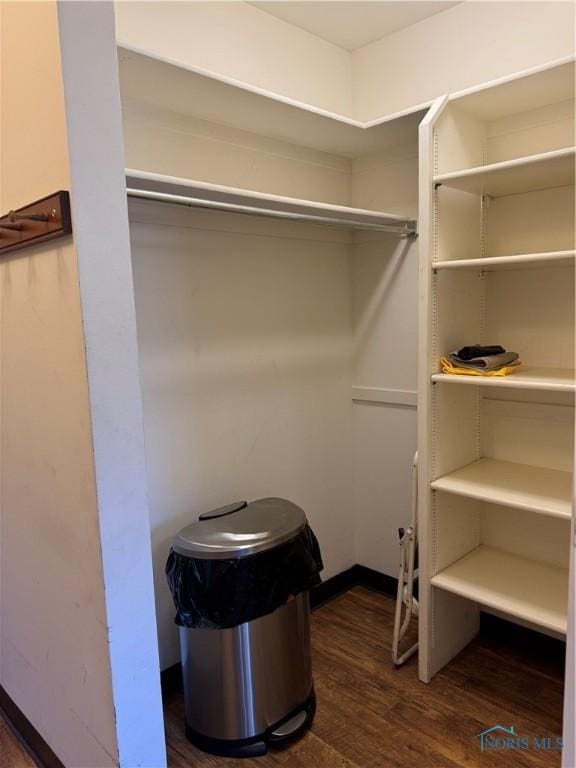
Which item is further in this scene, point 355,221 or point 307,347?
point 307,347

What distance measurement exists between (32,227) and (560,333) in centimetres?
187

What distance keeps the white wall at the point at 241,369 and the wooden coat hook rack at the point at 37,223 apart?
506mm

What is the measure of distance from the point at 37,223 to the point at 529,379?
158 centimetres

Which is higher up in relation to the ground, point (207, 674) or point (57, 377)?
point (57, 377)

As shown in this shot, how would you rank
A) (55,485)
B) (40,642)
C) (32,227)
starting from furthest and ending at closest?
(40,642), (55,485), (32,227)

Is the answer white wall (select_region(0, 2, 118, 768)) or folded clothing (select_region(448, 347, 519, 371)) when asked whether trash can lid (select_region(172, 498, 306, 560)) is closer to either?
white wall (select_region(0, 2, 118, 768))

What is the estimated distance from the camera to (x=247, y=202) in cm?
185

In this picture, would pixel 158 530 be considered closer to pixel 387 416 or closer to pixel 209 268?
pixel 209 268

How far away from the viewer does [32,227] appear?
4.33ft

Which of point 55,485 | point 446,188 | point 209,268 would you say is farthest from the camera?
point 209,268

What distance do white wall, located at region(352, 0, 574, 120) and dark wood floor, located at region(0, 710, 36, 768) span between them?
9.63ft

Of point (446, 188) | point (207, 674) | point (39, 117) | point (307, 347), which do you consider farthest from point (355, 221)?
point (207, 674)

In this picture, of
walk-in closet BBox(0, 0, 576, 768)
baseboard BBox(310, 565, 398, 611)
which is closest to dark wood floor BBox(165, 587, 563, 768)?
walk-in closet BBox(0, 0, 576, 768)

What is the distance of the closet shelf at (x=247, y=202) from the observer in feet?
5.21
